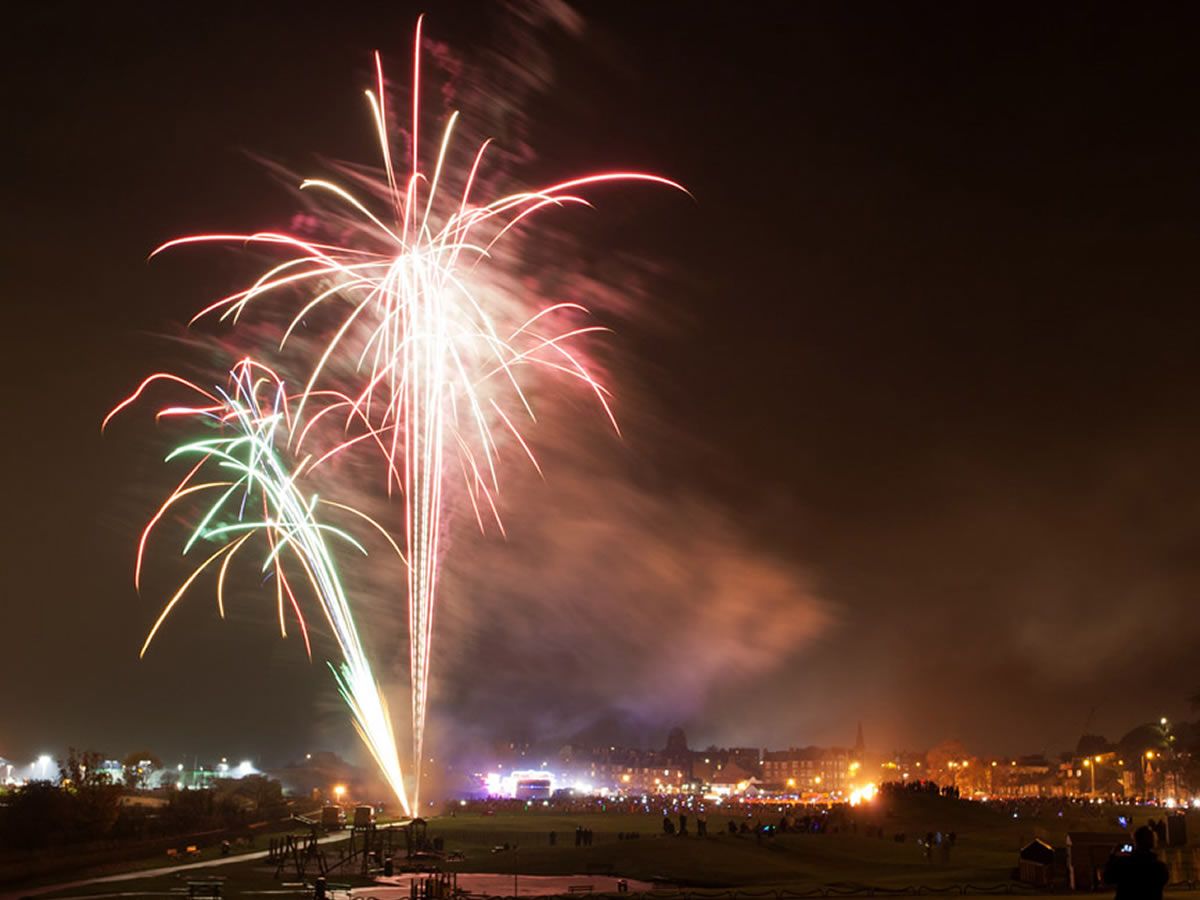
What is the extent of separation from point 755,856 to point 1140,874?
3398 cm

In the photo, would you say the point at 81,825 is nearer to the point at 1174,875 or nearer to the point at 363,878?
the point at 363,878

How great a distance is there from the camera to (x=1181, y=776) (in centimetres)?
12988

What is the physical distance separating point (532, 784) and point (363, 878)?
347ft

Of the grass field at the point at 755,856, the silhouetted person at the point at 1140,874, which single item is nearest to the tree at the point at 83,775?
the grass field at the point at 755,856

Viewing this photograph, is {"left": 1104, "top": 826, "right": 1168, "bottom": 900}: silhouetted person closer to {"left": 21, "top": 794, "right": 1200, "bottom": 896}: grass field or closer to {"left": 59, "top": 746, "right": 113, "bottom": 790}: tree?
{"left": 21, "top": 794, "right": 1200, "bottom": 896}: grass field

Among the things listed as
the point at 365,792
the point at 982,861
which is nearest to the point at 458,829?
the point at 982,861

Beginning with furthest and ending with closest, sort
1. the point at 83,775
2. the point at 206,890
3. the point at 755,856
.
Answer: the point at 83,775
the point at 755,856
the point at 206,890

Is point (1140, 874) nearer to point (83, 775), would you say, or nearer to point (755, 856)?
point (755, 856)

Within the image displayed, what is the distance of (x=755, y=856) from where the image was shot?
41812mm

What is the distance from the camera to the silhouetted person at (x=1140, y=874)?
31.6 feet

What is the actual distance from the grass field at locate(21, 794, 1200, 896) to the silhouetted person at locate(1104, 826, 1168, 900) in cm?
2376

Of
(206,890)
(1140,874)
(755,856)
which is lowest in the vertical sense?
(755,856)

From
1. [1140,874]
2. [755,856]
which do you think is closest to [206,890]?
[755,856]

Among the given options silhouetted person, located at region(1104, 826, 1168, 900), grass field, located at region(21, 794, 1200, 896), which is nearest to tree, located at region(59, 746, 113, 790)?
grass field, located at region(21, 794, 1200, 896)
